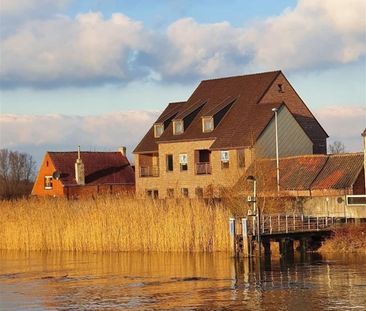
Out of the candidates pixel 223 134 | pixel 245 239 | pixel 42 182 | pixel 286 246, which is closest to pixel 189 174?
pixel 223 134

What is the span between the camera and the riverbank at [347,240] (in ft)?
163

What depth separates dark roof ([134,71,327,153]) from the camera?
75.6m

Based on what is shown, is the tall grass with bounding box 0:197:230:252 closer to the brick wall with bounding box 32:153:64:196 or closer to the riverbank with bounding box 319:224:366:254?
the riverbank with bounding box 319:224:366:254

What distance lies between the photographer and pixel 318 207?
59688 mm

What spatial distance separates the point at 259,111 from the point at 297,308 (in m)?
46.5

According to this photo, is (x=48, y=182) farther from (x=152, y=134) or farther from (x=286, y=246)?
(x=286, y=246)

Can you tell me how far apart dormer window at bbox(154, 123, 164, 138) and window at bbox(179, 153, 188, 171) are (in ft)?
16.0

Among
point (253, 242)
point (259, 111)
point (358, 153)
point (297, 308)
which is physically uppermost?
point (259, 111)

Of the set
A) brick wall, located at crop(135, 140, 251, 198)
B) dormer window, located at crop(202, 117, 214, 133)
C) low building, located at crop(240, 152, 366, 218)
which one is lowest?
Answer: low building, located at crop(240, 152, 366, 218)

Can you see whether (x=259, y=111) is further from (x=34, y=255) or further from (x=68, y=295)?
(x=68, y=295)

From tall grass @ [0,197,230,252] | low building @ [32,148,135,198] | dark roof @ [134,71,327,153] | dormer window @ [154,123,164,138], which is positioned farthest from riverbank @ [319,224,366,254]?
low building @ [32,148,135,198]

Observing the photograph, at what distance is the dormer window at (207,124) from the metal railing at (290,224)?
24911mm

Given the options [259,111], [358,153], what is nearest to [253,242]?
[358,153]

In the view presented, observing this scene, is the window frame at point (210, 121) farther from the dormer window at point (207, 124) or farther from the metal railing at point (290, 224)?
the metal railing at point (290, 224)
